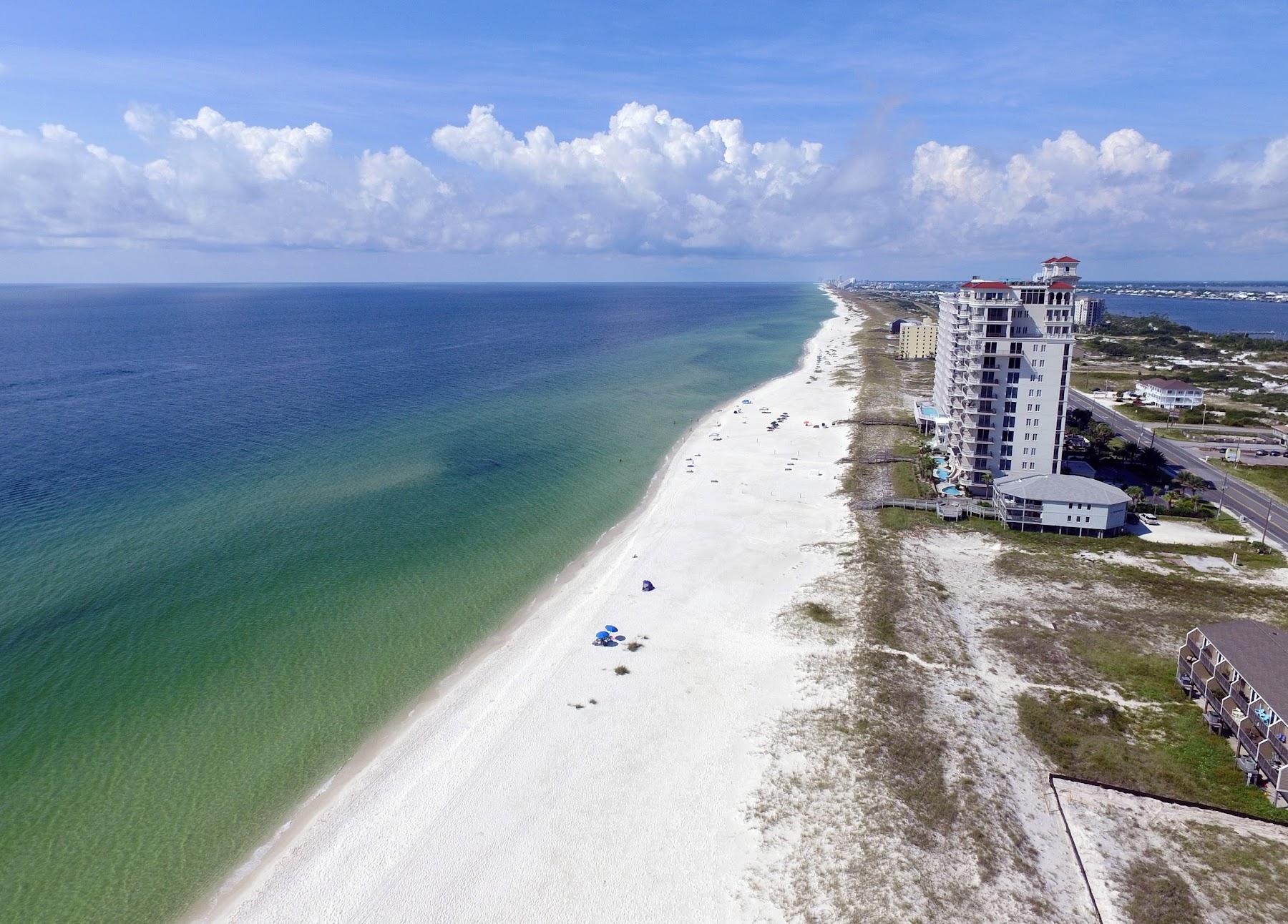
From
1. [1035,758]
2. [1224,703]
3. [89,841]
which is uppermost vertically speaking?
[1224,703]

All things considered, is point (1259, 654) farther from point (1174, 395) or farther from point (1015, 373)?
point (1174, 395)

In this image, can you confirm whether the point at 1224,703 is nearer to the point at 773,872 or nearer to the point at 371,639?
the point at 773,872

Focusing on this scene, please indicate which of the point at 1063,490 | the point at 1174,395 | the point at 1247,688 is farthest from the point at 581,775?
the point at 1174,395

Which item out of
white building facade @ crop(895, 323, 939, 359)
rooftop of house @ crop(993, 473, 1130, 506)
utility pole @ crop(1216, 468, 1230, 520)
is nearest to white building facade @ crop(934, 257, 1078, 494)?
rooftop of house @ crop(993, 473, 1130, 506)

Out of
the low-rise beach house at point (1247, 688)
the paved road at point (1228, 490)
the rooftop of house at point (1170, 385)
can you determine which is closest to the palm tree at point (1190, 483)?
the paved road at point (1228, 490)

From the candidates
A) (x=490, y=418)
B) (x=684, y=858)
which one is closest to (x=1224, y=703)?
(x=684, y=858)
